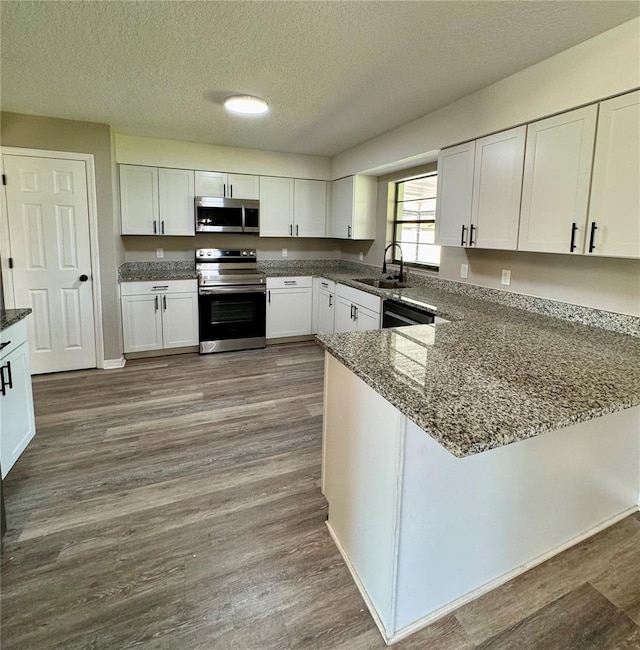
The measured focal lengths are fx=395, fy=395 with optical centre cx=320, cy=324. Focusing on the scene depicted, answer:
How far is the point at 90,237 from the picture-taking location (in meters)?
3.83

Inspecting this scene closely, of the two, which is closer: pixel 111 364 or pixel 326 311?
pixel 111 364

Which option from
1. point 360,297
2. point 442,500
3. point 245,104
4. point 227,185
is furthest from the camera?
point 227,185

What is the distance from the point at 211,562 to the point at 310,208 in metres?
4.28

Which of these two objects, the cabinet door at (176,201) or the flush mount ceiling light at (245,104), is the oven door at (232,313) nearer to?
the cabinet door at (176,201)

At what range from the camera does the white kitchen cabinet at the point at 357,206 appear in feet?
15.3

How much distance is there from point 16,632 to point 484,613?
1.69 meters

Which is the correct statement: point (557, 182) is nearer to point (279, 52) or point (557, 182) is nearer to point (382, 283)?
point (279, 52)

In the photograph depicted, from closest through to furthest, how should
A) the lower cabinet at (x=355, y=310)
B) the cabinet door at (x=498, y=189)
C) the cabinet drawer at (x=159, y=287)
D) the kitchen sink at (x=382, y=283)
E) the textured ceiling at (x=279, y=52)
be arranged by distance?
the textured ceiling at (x=279, y=52)
the cabinet door at (x=498, y=189)
the lower cabinet at (x=355, y=310)
the kitchen sink at (x=382, y=283)
the cabinet drawer at (x=159, y=287)

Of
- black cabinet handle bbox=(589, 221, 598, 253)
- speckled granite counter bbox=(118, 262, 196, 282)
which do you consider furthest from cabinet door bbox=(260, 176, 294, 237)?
black cabinet handle bbox=(589, 221, 598, 253)

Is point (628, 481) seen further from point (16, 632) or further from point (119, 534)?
point (16, 632)

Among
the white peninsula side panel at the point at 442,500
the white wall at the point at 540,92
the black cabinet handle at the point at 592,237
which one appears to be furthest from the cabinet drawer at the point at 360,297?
the white peninsula side panel at the point at 442,500

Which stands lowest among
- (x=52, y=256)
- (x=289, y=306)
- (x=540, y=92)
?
(x=289, y=306)

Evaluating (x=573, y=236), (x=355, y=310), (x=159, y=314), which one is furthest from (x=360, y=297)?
(x=159, y=314)

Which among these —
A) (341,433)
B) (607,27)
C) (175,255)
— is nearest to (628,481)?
(341,433)
